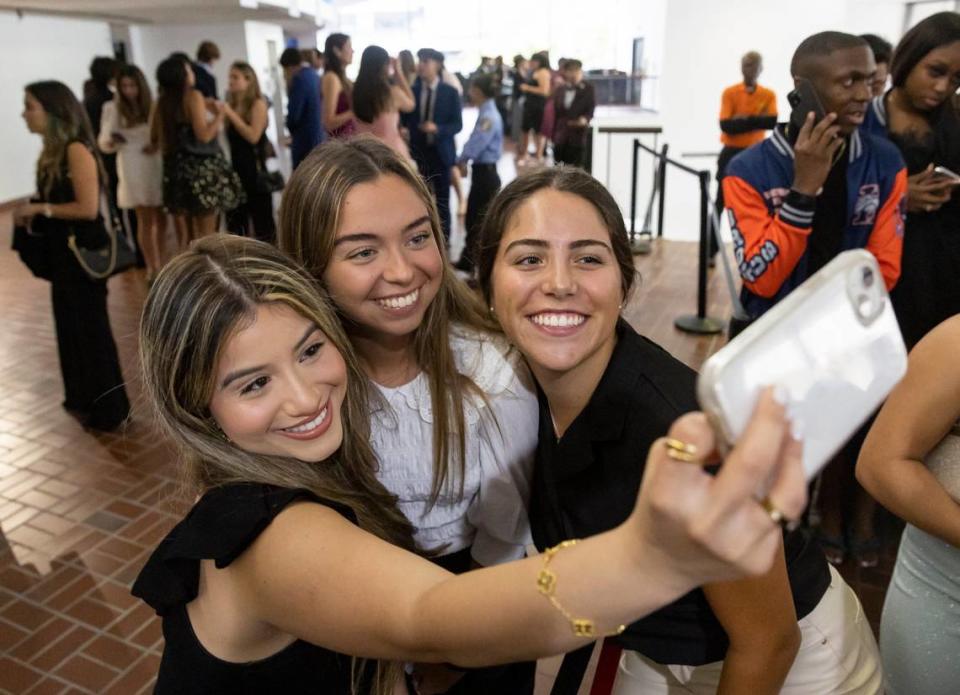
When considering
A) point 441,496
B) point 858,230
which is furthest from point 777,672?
point 858,230

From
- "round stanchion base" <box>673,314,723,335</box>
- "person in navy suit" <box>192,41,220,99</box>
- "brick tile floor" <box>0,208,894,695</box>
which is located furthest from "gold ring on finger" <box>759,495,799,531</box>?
"person in navy suit" <box>192,41,220,99</box>

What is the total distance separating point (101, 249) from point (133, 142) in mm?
2305

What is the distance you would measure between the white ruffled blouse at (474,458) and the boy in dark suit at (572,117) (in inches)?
262

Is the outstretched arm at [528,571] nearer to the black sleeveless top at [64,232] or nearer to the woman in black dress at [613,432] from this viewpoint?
the woman in black dress at [613,432]

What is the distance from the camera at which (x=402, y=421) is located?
1.62 metres

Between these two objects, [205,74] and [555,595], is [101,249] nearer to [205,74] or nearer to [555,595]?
[205,74]

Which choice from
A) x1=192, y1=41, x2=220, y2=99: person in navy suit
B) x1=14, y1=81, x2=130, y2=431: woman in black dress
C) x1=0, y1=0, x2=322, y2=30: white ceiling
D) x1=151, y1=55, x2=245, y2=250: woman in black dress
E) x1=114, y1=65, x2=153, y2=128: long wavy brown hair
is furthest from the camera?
x1=0, y1=0, x2=322, y2=30: white ceiling

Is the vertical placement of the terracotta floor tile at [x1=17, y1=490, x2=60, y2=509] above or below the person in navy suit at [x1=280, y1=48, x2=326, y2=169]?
below

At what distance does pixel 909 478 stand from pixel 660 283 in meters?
5.18

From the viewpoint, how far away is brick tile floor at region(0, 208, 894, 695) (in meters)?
2.53

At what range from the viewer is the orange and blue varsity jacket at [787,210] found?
7.52 ft

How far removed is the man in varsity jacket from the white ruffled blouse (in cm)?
110

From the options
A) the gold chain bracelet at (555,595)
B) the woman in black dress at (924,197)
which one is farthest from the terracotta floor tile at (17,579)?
the woman in black dress at (924,197)

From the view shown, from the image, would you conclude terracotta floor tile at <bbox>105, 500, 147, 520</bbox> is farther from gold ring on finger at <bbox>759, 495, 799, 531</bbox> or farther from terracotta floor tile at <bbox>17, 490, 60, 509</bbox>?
gold ring on finger at <bbox>759, 495, 799, 531</bbox>
